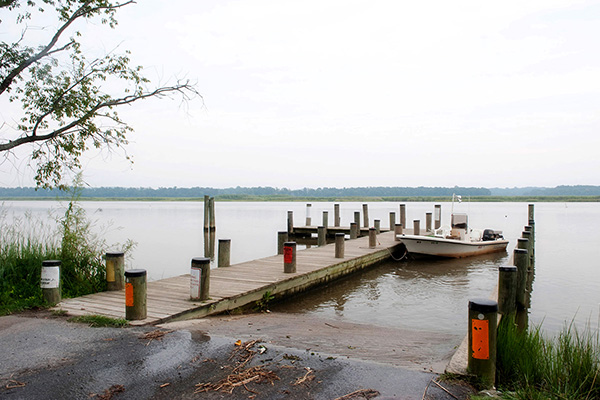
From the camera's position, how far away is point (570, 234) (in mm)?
31312

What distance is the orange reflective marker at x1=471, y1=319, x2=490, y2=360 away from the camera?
4.31m

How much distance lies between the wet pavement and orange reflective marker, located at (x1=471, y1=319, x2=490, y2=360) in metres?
0.37

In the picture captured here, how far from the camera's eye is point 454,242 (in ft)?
56.4

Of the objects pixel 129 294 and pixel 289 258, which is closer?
pixel 129 294

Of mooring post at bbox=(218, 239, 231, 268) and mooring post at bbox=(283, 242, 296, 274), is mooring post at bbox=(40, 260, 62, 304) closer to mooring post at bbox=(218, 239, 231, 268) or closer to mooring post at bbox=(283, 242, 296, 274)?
mooring post at bbox=(218, 239, 231, 268)

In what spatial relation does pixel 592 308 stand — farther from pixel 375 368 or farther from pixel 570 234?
pixel 570 234

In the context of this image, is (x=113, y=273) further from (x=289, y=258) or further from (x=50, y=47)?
(x=50, y=47)

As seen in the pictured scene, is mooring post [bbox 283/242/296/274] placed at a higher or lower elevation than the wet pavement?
higher

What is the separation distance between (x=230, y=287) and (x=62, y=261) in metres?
3.14

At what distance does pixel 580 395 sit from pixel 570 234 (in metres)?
31.5

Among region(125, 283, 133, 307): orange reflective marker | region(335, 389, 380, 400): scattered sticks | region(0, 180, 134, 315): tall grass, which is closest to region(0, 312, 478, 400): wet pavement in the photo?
region(335, 389, 380, 400): scattered sticks

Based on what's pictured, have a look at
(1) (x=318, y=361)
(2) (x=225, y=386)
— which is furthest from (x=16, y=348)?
(1) (x=318, y=361)

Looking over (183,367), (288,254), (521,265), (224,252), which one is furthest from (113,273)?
(521,265)

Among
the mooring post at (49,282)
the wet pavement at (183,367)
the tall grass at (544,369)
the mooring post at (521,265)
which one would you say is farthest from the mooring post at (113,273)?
the mooring post at (521,265)
